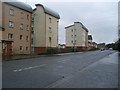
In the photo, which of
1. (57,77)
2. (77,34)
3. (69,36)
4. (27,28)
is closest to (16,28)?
(27,28)

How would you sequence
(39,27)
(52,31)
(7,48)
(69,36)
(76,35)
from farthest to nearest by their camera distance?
(69,36), (76,35), (52,31), (39,27), (7,48)

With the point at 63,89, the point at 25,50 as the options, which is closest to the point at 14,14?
the point at 25,50

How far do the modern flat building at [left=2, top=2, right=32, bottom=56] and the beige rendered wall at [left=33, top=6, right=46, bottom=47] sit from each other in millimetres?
5883

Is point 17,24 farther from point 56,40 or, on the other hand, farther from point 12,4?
point 56,40

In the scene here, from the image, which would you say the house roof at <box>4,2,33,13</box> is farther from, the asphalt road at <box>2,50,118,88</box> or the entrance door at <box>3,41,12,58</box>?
the asphalt road at <box>2,50,118,88</box>

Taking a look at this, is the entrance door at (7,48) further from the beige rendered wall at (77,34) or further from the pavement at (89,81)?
the beige rendered wall at (77,34)

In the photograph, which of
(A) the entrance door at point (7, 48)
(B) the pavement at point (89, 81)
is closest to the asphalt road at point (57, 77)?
(B) the pavement at point (89, 81)

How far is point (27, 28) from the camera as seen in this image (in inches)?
2221

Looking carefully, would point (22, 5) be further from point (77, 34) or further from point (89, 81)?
point (77, 34)

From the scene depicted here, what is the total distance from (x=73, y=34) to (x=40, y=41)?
4595 cm

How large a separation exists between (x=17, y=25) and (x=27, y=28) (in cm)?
518

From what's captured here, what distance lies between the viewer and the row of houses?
154 feet

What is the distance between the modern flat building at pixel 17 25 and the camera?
155ft

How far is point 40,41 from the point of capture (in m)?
63.2
